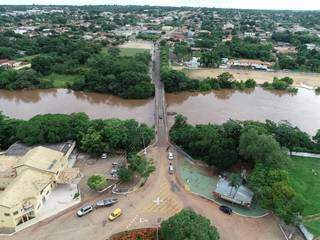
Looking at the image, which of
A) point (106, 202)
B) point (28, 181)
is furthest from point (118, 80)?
point (106, 202)

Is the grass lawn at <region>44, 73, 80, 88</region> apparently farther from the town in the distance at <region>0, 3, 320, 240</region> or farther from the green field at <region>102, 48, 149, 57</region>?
the green field at <region>102, 48, 149, 57</region>

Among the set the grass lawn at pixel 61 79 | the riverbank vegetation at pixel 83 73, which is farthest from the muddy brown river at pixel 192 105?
the grass lawn at pixel 61 79

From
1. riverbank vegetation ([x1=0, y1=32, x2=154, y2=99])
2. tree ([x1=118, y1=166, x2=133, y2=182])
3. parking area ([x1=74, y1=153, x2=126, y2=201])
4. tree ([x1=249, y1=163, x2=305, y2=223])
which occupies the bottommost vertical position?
riverbank vegetation ([x1=0, y1=32, x2=154, y2=99])

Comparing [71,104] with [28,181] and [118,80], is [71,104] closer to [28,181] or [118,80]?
[118,80]

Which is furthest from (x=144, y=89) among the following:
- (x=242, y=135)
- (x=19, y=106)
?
(x=242, y=135)

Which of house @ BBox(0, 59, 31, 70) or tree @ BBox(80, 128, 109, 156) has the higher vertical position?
tree @ BBox(80, 128, 109, 156)

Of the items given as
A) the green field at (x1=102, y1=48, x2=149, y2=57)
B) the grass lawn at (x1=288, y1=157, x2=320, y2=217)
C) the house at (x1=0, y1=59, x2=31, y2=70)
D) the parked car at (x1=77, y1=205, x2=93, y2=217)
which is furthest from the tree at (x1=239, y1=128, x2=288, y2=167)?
the green field at (x1=102, y1=48, x2=149, y2=57)

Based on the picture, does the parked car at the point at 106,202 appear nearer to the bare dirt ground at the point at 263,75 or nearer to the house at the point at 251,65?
the bare dirt ground at the point at 263,75
